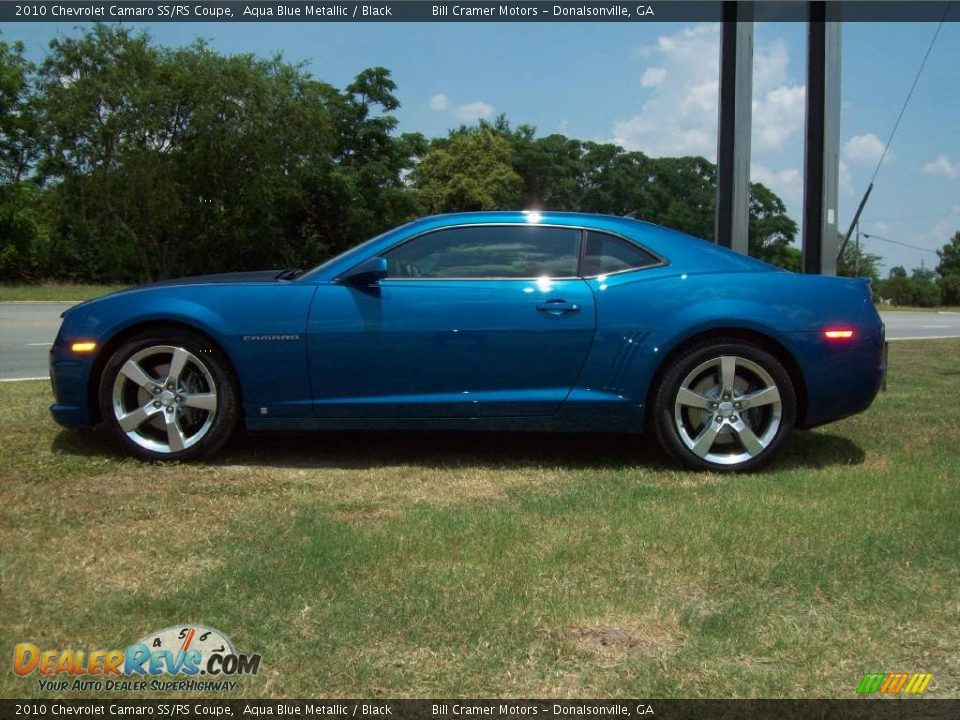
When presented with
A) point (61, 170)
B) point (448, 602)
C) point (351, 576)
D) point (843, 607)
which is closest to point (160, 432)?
point (351, 576)

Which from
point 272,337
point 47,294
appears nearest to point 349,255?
point 272,337

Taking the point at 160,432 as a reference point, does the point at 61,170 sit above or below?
above

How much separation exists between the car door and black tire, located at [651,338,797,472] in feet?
1.68

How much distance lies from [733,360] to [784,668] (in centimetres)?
240

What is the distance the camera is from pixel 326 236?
4522cm

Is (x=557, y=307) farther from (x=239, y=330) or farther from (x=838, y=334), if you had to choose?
(x=239, y=330)

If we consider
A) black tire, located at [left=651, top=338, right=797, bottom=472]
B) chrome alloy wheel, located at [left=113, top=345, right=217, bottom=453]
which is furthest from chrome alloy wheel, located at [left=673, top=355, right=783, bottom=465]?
chrome alloy wheel, located at [left=113, top=345, right=217, bottom=453]

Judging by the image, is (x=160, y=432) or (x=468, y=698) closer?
(x=468, y=698)

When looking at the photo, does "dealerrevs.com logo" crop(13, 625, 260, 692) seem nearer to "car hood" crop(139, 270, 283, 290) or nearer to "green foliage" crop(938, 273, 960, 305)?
"car hood" crop(139, 270, 283, 290)

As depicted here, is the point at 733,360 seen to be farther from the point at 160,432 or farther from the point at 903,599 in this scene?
the point at 160,432

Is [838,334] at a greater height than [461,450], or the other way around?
[838,334]

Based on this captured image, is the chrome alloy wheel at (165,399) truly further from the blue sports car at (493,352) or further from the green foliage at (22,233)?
the green foliage at (22,233)

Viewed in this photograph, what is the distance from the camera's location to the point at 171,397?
485cm

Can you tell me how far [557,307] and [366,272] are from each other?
3.27 ft
